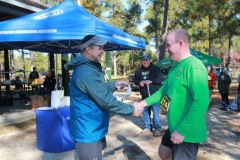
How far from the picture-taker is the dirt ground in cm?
500

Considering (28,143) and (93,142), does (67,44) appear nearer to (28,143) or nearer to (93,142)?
(28,143)

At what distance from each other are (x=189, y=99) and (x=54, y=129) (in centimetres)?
309

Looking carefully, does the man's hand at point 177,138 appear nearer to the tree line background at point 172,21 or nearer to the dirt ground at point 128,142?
the dirt ground at point 128,142

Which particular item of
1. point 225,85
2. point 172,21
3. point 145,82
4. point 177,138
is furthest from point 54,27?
point 172,21

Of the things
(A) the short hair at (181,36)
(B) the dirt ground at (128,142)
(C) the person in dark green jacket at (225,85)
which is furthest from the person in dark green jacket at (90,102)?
(C) the person in dark green jacket at (225,85)

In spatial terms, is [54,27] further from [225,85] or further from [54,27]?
[225,85]

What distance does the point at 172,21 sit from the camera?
3844cm

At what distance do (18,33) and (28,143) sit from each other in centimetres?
249

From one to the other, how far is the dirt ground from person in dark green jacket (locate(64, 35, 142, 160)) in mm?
2295

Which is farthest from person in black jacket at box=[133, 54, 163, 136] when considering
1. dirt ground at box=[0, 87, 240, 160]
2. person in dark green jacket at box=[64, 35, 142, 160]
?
person in dark green jacket at box=[64, 35, 142, 160]

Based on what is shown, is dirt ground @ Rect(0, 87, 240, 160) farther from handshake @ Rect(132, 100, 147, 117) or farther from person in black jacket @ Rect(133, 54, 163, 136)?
handshake @ Rect(132, 100, 147, 117)

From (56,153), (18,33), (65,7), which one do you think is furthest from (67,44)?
(56,153)

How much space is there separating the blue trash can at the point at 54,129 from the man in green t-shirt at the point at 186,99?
2.71m

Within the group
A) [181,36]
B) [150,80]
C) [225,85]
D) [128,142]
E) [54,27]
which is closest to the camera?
[181,36]
